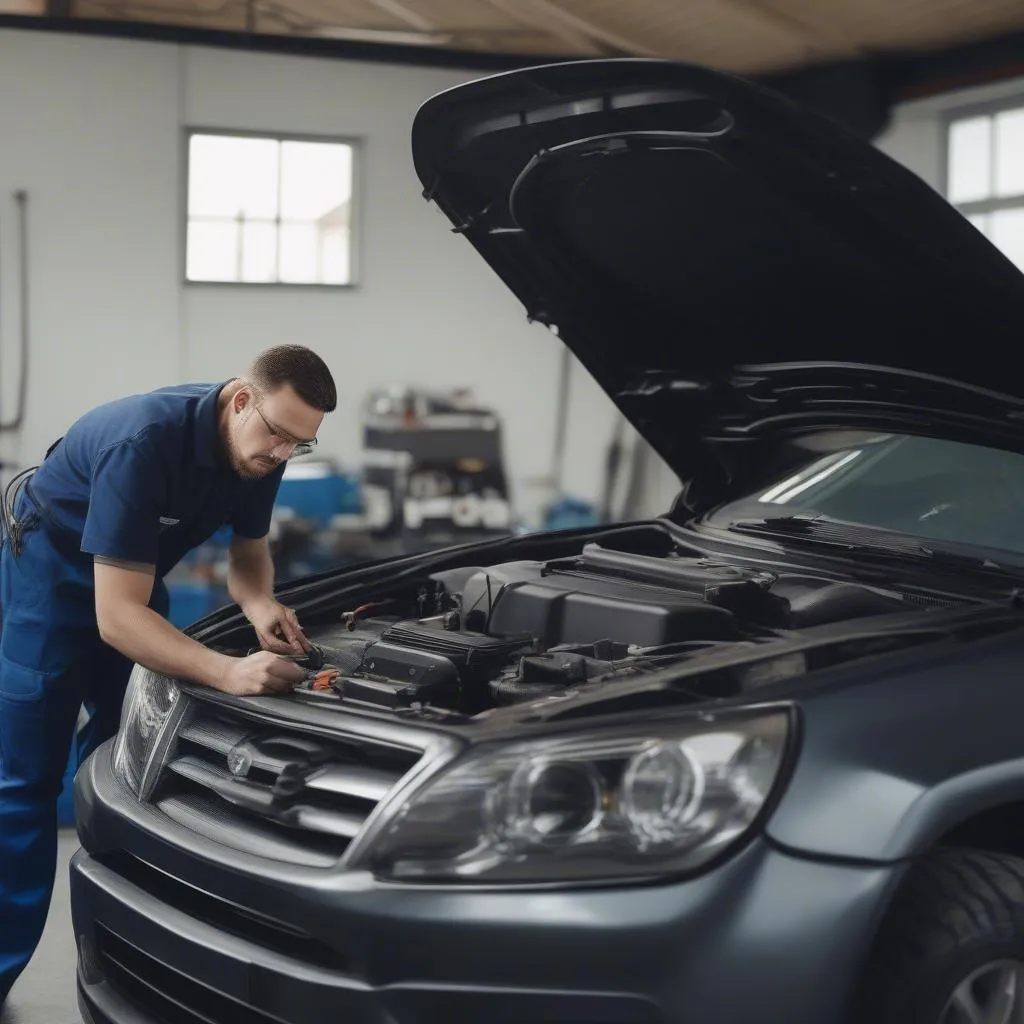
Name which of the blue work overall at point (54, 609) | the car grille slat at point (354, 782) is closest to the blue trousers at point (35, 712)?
the blue work overall at point (54, 609)

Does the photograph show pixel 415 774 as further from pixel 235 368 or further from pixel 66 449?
pixel 235 368

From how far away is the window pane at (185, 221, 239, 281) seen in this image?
Result: 793cm

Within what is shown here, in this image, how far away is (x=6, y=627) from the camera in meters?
2.49

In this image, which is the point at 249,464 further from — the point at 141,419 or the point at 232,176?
the point at 232,176

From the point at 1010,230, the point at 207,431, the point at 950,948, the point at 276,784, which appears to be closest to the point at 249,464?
the point at 207,431

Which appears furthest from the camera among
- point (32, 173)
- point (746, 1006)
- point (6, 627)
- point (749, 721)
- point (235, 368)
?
point (235, 368)

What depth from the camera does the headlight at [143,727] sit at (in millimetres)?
1946

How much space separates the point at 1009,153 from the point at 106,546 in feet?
23.5

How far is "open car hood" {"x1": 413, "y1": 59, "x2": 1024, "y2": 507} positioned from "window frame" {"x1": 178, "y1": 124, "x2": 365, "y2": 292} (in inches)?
219

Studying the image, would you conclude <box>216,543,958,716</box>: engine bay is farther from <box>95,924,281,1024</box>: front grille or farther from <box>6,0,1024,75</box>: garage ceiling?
<box>6,0,1024,75</box>: garage ceiling

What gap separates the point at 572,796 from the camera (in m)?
1.53

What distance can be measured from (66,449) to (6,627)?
0.35 m

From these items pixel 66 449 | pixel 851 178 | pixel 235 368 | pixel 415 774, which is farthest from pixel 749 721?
pixel 235 368

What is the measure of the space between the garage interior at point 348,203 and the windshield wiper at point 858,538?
451 cm
